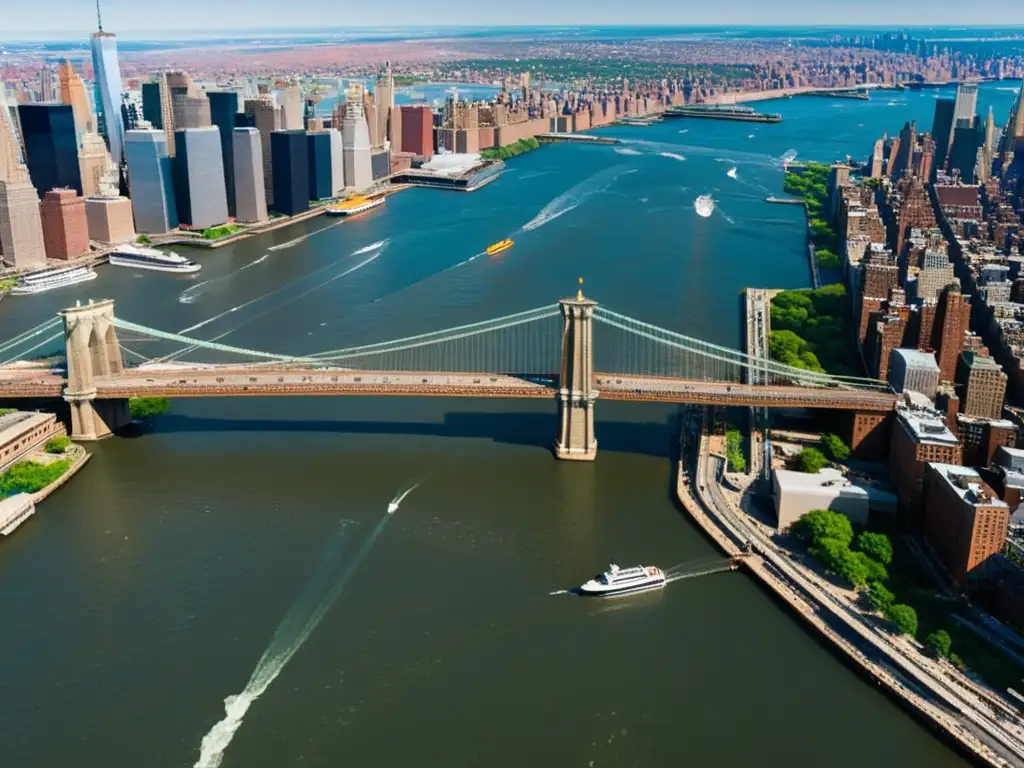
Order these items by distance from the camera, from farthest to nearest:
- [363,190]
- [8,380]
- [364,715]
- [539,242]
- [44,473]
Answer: [363,190] → [539,242] → [8,380] → [44,473] → [364,715]

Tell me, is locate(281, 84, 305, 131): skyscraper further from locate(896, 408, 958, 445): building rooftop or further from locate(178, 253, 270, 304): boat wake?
locate(896, 408, 958, 445): building rooftop

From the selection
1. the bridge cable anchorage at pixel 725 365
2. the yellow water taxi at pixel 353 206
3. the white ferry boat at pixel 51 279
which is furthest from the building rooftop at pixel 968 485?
the yellow water taxi at pixel 353 206

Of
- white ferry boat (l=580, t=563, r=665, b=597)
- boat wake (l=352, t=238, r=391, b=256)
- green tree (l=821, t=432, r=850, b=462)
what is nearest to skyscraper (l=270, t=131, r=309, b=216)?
boat wake (l=352, t=238, r=391, b=256)

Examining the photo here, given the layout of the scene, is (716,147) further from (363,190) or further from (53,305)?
(53,305)

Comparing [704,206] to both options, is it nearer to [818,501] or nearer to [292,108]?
[292,108]

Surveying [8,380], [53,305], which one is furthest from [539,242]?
[8,380]

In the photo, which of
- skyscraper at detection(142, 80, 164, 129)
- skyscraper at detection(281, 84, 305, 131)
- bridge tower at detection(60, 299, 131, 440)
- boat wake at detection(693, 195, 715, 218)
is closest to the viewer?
bridge tower at detection(60, 299, 131, 440)

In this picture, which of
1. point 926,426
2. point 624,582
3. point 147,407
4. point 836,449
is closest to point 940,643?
point 624,582
